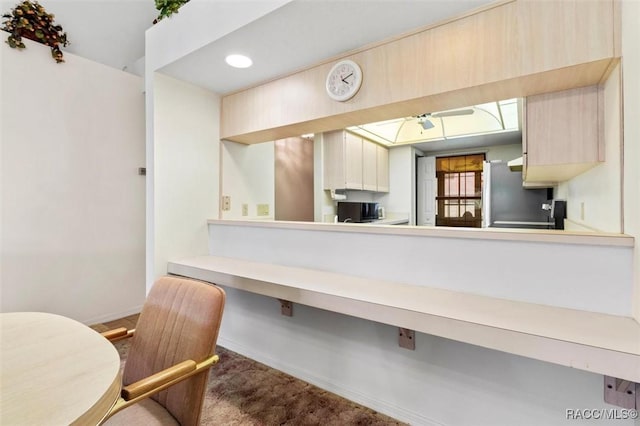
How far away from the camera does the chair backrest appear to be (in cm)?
106

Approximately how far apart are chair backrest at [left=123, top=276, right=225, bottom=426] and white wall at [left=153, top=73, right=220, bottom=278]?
1.06m

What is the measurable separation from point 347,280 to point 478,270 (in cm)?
67

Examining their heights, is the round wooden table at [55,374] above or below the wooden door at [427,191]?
below

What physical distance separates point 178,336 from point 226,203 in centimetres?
164

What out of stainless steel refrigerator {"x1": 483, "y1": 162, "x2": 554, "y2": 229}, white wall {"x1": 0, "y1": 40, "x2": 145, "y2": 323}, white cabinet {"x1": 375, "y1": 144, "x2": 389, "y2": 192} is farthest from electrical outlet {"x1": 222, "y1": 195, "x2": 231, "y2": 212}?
stainless steel refrigerator {"x1": 483, "y1": 162, "x2": 554, "y2": 229}

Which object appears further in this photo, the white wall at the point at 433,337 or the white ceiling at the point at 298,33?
the white ceiling at the point at 298,33

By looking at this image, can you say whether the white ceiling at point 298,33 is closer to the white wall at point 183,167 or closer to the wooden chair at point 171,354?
the white wall at point 183,167

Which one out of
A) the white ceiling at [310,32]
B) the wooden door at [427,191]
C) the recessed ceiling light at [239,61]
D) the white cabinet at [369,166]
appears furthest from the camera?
the wooden door at [427,191]

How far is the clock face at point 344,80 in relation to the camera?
1.80 meters

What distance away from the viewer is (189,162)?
2.39m

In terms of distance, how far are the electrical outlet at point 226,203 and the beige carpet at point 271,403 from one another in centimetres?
127

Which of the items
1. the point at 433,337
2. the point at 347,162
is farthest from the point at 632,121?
the point at 347,162

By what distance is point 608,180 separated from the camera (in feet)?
4.29

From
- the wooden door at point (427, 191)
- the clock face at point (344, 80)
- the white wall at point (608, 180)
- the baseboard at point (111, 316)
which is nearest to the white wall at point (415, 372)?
the white wall at point (608, 180)
